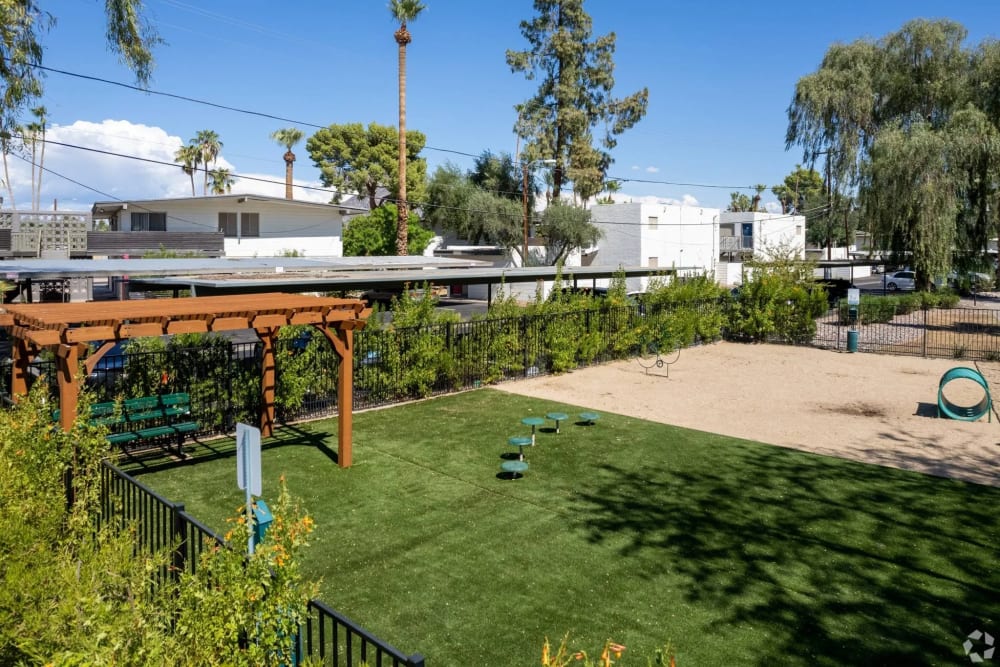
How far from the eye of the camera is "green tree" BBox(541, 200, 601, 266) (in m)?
52.0

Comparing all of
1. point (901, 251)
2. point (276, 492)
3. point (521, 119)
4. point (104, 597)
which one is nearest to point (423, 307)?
point (276, 492)

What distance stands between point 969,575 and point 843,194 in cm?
3960

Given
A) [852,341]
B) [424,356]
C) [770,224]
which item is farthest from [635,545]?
[770,224]

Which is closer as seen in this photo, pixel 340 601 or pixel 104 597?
pixel 104 597

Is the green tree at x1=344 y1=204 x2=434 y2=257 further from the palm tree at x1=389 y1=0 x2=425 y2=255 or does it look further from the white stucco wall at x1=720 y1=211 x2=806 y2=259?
the white stucco wall at x1=720 y1=211 x2=806 y2=259

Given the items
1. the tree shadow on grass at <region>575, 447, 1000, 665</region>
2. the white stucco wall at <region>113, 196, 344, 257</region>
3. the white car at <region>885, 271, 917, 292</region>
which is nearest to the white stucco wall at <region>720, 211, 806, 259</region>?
the white car at <region>885, 271, 917, 292</region>

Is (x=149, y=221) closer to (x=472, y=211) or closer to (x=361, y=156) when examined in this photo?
(x=472, y=211)

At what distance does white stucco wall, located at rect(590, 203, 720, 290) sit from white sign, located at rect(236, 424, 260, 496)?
47.6 m

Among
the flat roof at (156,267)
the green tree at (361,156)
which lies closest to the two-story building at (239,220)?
the flat roof at (156,267)

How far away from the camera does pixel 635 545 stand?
897cm

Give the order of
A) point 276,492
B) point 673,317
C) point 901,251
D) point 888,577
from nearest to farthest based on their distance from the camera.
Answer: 1. point 888,577
2. point 276,492
3. point 673,317
4. point 901,251

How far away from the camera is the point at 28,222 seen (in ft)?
99.7

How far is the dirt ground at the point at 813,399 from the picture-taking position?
13.7 metres

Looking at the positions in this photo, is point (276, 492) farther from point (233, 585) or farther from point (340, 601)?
point (233, 585)
